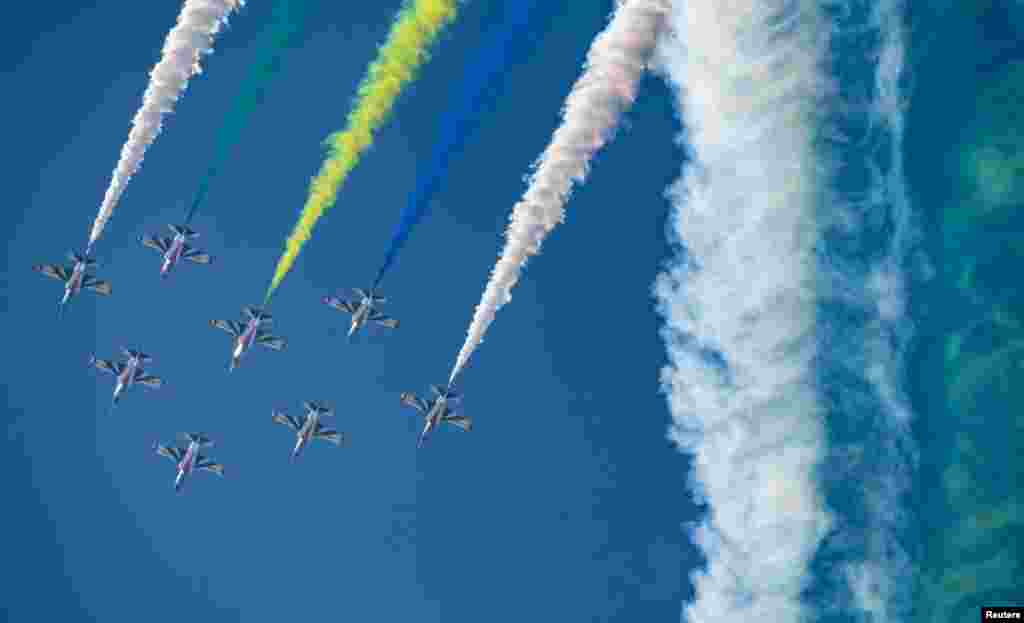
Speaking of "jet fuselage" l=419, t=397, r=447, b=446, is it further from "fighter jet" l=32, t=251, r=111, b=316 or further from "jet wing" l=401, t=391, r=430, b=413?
"fighter jet" l=32, t=251, r=111, b=316

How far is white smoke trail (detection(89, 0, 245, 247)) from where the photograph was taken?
44.7 meters

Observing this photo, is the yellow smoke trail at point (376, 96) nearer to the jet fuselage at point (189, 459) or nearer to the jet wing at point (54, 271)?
the jet wing at point (54, 271)

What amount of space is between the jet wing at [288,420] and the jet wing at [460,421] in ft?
29.9

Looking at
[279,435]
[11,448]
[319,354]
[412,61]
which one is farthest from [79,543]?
[412,61]

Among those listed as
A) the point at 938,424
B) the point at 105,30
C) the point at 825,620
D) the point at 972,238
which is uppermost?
the point at 105,30

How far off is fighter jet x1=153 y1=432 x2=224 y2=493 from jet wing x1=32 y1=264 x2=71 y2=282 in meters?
9.98

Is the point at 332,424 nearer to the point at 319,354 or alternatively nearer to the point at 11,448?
the point at 319,354

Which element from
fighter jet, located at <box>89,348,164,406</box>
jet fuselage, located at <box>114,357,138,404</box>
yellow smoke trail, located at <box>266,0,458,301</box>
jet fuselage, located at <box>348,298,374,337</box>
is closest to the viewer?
yellow smoke trail, located at <box>266,0,458,301</box>

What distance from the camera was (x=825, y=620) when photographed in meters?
48.8

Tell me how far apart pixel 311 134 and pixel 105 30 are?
522 inches

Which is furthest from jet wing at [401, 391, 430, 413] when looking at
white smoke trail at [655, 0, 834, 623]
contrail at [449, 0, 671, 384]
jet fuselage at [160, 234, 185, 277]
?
contrail at [449, 0, 671, 384]

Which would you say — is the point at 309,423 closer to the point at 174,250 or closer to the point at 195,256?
the point at 195,256

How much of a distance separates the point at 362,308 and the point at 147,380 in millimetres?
13890

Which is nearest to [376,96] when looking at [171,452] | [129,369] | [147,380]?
[129,369]
